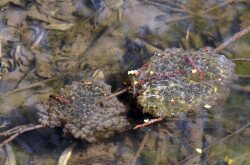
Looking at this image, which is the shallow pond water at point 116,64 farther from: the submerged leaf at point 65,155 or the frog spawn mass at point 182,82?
the frog spawn mass at point 182,82

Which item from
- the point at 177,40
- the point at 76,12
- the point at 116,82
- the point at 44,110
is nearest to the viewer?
the point at 44,110

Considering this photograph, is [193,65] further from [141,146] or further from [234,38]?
[141,146]

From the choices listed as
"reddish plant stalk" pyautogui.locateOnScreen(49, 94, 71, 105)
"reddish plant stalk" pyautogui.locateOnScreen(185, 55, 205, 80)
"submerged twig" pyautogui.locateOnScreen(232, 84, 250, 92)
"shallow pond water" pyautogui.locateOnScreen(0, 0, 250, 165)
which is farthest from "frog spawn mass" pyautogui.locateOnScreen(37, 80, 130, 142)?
"submerged twig" pyautogui.locateOnScreen(232, 84, 250, 92)

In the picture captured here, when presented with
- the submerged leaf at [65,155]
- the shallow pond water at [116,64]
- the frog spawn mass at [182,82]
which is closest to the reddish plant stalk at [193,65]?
the frog spawn mass at [182,82]

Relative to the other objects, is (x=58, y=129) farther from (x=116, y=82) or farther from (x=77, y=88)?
(x=116, y=82)

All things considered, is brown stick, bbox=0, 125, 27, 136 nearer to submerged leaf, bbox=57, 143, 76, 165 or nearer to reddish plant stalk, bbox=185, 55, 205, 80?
submerged leaf, bbox=57, 143, 76, 165

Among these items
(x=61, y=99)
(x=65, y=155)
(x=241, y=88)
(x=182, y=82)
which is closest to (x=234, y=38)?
(x=241, y=88)

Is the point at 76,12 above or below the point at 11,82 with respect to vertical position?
above

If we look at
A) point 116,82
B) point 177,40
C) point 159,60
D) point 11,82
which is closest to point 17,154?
point 11,82
